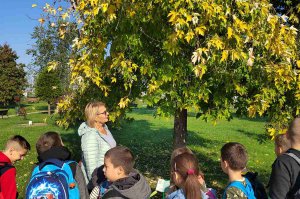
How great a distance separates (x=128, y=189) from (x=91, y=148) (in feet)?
3.17

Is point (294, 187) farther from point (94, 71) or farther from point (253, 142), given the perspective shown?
point (253, 142)

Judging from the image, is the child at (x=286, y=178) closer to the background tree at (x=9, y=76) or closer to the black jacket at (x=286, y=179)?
the black jacket at (x=286, y=179)

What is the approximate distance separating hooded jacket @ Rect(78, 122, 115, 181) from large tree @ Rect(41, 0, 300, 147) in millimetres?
1138

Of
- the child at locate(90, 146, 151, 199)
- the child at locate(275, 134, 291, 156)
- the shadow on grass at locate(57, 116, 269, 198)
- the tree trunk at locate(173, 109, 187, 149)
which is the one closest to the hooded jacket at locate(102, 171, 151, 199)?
the child at locate(90, 146, 151, 199)

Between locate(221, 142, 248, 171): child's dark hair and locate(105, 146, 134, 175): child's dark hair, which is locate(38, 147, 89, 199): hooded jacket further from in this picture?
locate(221, 142, 248, 171): child's dark hair

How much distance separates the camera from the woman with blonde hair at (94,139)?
4.04 metres

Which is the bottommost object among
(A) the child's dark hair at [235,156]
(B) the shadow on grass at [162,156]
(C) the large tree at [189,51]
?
(B) the shadow on grass at [162,156]

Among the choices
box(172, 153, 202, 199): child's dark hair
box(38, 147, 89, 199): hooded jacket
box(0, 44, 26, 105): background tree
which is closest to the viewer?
box(172, 153, 202, 199): child's dark hair

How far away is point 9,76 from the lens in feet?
172

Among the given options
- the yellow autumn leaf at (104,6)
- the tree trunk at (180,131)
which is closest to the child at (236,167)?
the yellow autumn leaf at (104,6)

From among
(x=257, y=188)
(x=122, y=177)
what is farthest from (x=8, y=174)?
(x=257, y=188)

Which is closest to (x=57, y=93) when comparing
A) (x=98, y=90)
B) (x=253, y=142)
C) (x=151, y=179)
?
(x=253, y=142)

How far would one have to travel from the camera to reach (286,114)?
5.88 m

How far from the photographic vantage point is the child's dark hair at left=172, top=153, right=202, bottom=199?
2.96m
